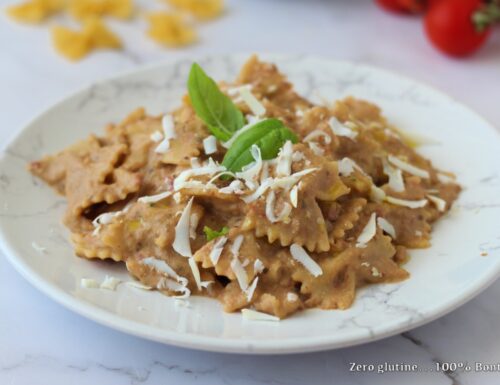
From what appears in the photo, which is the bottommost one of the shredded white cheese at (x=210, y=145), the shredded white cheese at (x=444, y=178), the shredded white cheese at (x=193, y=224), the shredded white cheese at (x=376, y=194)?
→ the shredded white cheese at (x=444, y=178)

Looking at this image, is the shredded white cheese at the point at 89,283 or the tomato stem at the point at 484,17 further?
the tomato stem at the point at 484,17

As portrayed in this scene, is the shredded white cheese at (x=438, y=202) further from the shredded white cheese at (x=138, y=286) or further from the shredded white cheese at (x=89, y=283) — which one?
the shredded white cheese at (x=89, y=283)

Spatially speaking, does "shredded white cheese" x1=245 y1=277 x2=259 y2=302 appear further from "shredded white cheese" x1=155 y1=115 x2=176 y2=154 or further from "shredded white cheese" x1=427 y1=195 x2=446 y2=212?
"shredded white cheese" x1=427 y1=195 x2=446 y2=212

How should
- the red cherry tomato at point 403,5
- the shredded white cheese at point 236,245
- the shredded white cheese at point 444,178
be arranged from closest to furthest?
the shredded white cheese at point 236,245, the shredded white cheese at point 444,178, the red cherry tomato at point 403,5

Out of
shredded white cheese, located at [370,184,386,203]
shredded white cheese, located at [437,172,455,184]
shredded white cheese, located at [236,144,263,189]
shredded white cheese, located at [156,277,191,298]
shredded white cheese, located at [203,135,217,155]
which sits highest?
shredded white cheese, located at [236,144,263,189]

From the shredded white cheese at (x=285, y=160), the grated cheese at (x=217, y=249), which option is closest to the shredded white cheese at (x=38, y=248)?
the grated cheese at (x=217, y=249)

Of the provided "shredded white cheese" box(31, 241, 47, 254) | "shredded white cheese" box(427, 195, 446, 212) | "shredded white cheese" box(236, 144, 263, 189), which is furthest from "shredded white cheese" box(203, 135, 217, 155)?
"shredded white cheese" box(427, 195, 446, 212)
